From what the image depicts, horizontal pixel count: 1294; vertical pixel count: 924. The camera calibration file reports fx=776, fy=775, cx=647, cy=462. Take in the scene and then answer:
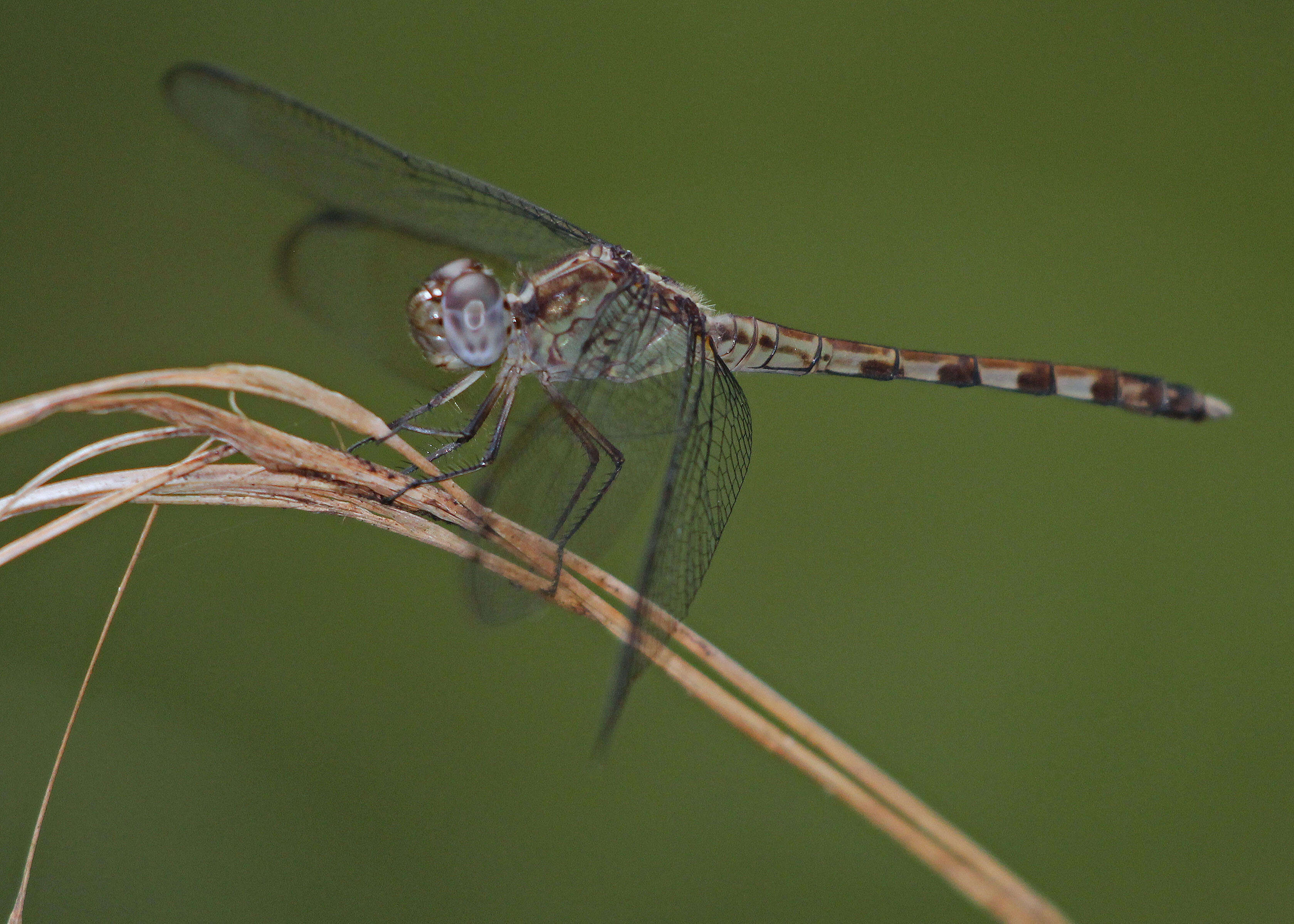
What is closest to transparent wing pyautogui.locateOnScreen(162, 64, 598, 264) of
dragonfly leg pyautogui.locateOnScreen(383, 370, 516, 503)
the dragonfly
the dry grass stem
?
the dragonfly

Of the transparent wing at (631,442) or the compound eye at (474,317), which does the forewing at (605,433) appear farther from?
the compound eye at (474,317)

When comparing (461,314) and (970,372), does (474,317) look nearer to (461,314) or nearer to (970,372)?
(461,314)

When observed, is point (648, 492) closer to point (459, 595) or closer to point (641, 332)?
point (641, 332)

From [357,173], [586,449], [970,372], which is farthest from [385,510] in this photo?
[970,372]

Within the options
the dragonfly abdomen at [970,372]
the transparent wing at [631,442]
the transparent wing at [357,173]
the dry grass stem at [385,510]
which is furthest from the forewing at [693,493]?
the transparent wing at [357,173]

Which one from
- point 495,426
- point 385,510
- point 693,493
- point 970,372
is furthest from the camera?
point 970,372

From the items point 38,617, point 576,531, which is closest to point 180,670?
point 38,617
